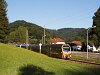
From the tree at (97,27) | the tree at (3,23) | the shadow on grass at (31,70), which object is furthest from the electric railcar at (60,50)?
the tree at (97,27)

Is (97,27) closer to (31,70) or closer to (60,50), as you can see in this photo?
(60,50)

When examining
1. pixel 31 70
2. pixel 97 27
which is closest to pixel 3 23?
pixel 97 27

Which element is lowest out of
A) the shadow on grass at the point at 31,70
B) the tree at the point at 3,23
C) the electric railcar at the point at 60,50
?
the shadow on grass at the point at 31,70

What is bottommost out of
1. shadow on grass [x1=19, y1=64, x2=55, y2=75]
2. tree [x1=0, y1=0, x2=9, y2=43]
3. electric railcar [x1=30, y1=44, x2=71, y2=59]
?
shadow on grass [x1=19, y1=64, x2=55, y2=75]

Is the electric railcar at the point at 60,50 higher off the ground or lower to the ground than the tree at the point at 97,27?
lower

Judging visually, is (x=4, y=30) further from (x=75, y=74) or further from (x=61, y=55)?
(x=75, y=74)

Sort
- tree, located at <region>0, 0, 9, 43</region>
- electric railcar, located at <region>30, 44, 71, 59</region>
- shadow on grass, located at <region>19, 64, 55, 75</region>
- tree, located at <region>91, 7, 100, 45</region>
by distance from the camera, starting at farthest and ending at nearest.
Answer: tree, located at <region>91, 7, 100, 45</region>, tree, located at <region>0, 0, 9, 43</region>, electric railcar, located at <region>30, 44, 71, 59</region>, shadow on grass, located at <region>19, 64, 55, 75</region>

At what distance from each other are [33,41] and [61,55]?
3635 inches

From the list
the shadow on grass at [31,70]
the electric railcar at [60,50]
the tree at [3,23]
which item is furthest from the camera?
the tree at [3,23]

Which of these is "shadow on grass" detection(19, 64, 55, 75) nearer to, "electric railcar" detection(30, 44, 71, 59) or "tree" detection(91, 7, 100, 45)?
"electric railcar" detection(30, 44, 71, 59)

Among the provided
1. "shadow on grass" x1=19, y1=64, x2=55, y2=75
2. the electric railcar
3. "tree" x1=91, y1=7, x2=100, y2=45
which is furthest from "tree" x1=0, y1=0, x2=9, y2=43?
"shadow on grass" x1=19, y1=64, x2=55, y2=75

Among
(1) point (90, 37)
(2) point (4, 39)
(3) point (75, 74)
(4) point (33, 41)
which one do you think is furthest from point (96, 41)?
(3) point (75, 74)

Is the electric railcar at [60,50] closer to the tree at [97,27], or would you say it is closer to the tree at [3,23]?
the tree at [3,23]

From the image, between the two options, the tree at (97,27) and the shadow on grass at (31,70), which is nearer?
the shadow on grass at (31,70)
